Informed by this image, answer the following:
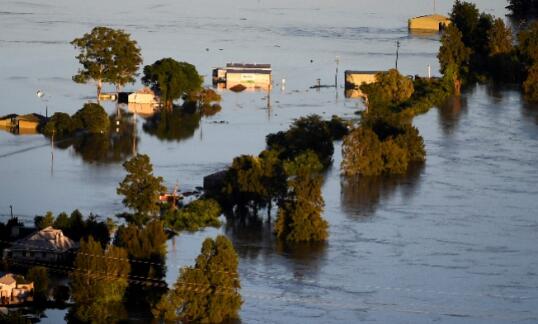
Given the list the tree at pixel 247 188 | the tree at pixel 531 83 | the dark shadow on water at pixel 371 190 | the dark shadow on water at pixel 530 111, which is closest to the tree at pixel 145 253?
the tree at pixel 247 188

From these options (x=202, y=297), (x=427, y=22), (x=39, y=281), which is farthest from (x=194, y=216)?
(x=427, y=22)

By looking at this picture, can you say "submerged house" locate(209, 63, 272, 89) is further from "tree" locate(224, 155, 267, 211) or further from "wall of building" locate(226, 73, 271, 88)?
"tree" locate(224, 155, 267, 211)

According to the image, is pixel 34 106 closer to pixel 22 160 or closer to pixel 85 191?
pixel 22 160

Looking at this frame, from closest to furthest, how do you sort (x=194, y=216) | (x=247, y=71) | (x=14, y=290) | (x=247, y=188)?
(x=14, y=290) < (x=194, y=216) < (x=247, y=188) < (x=247, y=71)

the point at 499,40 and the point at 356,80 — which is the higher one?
the point at 499,40

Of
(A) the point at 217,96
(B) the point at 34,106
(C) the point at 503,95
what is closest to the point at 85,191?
(B) the point at 34,106

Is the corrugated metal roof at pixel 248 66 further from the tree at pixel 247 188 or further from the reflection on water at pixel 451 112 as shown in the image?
the tree at pixel 247 188

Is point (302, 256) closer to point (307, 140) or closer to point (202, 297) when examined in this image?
point (202, 297)
